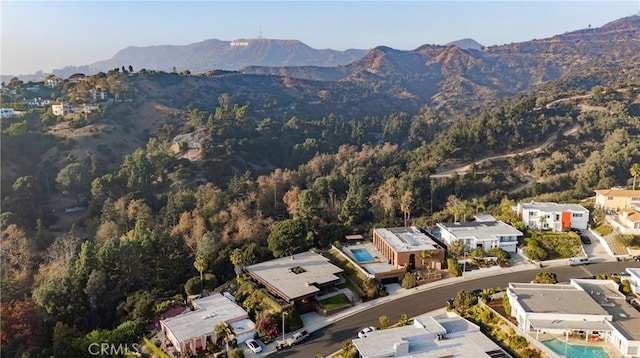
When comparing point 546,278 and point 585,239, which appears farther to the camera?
point 585,239

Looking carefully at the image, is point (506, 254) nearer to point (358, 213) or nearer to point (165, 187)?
point (358, 213)

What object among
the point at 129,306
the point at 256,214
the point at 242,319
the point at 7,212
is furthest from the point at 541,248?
the point at 7,212

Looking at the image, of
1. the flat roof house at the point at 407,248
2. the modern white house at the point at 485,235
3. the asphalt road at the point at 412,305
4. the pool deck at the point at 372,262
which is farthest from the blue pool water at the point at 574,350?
the modern white house at the point at 485,235

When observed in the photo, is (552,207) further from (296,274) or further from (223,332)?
(223,332)

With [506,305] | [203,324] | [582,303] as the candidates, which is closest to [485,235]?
[506,305]

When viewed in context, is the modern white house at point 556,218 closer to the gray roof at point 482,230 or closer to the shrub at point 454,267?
the gray roof at point 482,230

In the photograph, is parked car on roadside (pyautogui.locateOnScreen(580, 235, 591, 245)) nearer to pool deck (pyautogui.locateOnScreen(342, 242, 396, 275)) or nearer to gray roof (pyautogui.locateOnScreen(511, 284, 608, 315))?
gray roof (pyautogui.locateOnScreen(511, 284, 608, 315))
